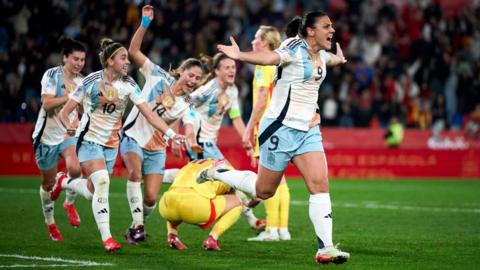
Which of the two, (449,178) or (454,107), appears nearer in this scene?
(449,178)

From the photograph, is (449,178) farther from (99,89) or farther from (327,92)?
(99,89)

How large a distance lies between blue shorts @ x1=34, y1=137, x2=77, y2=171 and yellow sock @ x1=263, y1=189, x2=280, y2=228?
2907mm

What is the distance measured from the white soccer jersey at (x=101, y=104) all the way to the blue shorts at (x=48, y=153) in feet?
6.30

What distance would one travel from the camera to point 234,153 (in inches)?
1032

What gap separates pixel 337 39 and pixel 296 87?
21.7m

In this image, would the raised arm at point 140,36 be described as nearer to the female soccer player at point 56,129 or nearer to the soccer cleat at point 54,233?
the female soccer player at point 56,129

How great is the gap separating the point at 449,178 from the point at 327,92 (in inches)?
174

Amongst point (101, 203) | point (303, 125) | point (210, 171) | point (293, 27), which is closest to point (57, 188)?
point (101, 203)

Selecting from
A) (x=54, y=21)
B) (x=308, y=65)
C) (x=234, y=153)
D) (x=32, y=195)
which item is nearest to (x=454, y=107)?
(x=234, y=153)

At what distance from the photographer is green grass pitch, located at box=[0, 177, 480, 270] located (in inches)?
395

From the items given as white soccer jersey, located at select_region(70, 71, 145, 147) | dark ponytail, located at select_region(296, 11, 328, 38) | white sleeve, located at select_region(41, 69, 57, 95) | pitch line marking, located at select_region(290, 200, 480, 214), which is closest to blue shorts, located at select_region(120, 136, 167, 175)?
white soccer jersey, located at select_region(70, 71, 145, 147)

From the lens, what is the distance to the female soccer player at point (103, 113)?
1108cm

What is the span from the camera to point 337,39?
103 ft

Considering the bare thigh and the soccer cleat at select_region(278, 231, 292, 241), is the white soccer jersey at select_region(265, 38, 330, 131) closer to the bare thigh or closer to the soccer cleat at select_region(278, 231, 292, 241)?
the bare thigh
